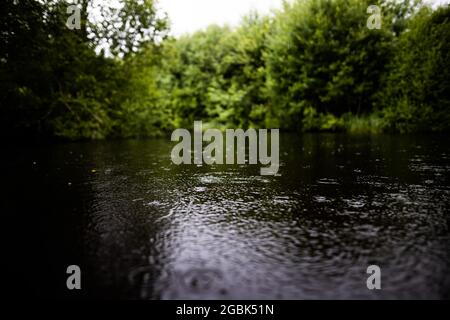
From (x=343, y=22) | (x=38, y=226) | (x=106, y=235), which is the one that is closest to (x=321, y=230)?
(x=106, y=235)

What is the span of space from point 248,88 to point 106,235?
79.6ft

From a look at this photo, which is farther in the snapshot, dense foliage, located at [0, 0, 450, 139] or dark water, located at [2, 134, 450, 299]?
dense foliage, located at [0, 0, 450, 139]

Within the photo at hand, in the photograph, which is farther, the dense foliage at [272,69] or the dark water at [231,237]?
the dense foliage at [272,69]

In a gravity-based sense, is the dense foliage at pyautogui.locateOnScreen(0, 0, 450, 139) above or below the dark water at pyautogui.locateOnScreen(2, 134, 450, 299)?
above

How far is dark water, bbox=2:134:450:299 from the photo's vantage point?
150 centimetres

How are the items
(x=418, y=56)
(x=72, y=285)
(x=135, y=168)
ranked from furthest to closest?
(x=418, y=56) < (x=135, y=168) < (x=72, y=285)

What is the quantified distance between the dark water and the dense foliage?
5.82 meters

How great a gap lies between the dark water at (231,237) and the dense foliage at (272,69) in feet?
19.1

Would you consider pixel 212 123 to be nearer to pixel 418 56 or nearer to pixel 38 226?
pixel 418 56

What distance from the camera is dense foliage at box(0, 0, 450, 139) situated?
10.3m

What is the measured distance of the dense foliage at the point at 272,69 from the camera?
33.9 feet

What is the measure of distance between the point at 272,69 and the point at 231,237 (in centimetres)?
2055

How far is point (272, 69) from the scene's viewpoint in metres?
21.4

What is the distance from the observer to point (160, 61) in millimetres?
16609
